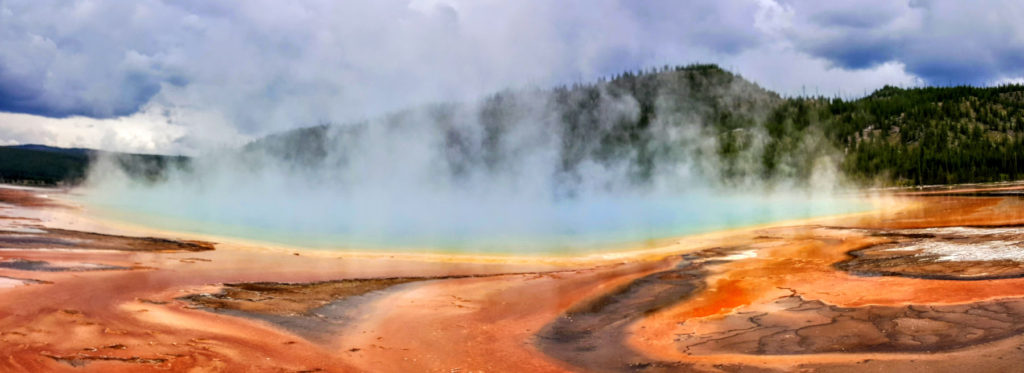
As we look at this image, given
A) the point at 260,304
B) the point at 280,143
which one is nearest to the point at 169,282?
the point at 260,304

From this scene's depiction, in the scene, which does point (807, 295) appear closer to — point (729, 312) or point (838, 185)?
point (729, 312)

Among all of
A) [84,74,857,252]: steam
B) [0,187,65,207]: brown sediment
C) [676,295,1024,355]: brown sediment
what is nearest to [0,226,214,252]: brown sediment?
[84,74,857,252]: steam

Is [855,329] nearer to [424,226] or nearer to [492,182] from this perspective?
[424,226]

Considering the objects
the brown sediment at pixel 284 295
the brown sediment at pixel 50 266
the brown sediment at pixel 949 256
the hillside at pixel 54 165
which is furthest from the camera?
the hillside at pixel 54 165

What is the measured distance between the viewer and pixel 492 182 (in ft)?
177

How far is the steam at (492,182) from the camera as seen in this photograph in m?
20.2

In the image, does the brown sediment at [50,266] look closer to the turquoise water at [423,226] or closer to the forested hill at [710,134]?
the turquoise water at [423,226]

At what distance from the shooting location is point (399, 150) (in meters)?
56.2

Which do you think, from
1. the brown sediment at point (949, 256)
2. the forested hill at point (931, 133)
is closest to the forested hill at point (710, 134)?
the forested hill at point (931, 133)

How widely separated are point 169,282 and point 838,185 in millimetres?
70727

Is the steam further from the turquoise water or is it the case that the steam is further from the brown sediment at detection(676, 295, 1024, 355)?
the brown sediment at detection(676, 295, 1024, 355)

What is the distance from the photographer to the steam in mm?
20234

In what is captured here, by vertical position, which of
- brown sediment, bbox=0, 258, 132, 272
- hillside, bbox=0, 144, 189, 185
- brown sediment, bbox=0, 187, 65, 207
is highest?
hillside, bbox=0, 144, 189, 185

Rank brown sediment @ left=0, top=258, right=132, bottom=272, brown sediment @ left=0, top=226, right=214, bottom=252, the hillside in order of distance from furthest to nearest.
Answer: the hillside → brown sediment @ left=0, top=226, right=214, bottom=252 → brown sediment @ left=0, top=258, right=132, bottom=272
